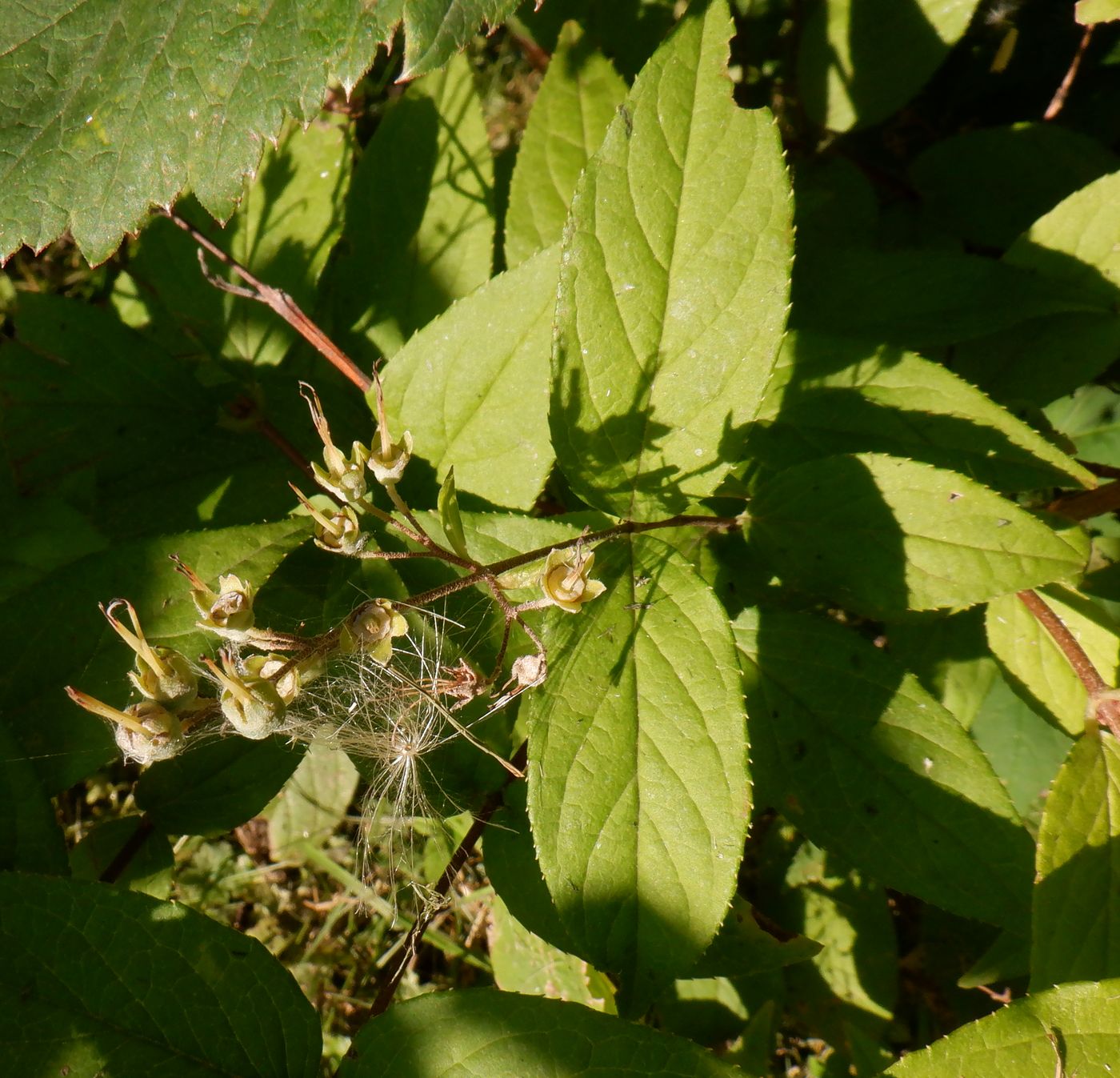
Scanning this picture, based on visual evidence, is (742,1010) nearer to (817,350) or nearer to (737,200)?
(817,350)

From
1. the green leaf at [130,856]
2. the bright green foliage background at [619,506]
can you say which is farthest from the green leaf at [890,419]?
the green leaf at [130,856]

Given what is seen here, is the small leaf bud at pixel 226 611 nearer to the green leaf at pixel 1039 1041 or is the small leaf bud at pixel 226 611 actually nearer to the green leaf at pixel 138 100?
the green leaf at pixel 138 100

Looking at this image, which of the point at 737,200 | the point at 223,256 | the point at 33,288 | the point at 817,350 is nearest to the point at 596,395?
the point at 737,200

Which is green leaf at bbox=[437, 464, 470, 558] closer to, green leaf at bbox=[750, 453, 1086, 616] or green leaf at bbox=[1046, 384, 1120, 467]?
green leaf at bbox=[750, 453, 1086, 616]

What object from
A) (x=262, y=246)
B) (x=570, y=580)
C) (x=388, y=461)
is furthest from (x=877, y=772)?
(x=262, y=246)

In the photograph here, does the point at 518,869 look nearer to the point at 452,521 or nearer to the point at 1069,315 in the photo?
the point at 452,521

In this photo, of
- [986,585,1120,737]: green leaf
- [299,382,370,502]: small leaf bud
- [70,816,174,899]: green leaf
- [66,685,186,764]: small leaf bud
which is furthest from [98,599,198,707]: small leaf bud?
[986,585,1120,737]: green leaf

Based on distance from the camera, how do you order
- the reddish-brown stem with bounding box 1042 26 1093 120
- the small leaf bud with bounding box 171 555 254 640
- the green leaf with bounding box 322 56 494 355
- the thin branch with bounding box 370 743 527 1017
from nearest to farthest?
the small leaf bud with bounding box 171 555 254 640 → the thin branch with bounding box 370 743 527 1017 → the green leaf with bounding box 322 56 494 355 → the reddish-brown stem with bounding box 1042 26 1093 120
